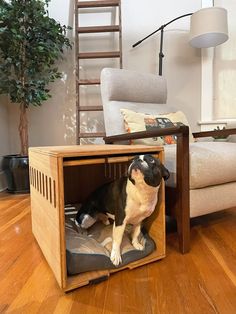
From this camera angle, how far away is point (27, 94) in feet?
6.18

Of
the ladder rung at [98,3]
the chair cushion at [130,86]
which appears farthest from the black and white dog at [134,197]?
the ladder rung at [98,3]

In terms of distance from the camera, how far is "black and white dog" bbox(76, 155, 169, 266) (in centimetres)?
74

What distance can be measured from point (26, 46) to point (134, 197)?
5.41ft

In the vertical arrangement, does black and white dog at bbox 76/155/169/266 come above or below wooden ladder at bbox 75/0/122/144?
below

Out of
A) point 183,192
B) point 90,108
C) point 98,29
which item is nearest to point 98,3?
point 98,29

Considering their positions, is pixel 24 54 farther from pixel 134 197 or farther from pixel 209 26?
pixel 134 197

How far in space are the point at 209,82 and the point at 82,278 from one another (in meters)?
2.07

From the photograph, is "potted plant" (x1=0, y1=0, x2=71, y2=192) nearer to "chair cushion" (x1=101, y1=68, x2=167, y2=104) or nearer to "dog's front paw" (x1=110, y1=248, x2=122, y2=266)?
"chair cushion" (x1=101, y1=68, x2=167, y2=104)

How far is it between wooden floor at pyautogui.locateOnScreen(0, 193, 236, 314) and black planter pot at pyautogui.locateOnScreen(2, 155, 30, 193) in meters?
0.97

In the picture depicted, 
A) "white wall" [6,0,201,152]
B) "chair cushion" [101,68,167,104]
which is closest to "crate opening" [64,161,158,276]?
"chair cushion" [101,68,167,104]

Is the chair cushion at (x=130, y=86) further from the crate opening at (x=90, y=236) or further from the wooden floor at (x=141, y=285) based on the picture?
the wooden floor at (x=141, y=285)

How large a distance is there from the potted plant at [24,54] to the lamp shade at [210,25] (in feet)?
3.44

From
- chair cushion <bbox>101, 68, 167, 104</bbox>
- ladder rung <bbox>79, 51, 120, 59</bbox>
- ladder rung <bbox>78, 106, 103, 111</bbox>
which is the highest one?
ladder rung <bbox>79, 51, 120, 59</bbox>

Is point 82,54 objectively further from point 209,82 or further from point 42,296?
point 42,296
